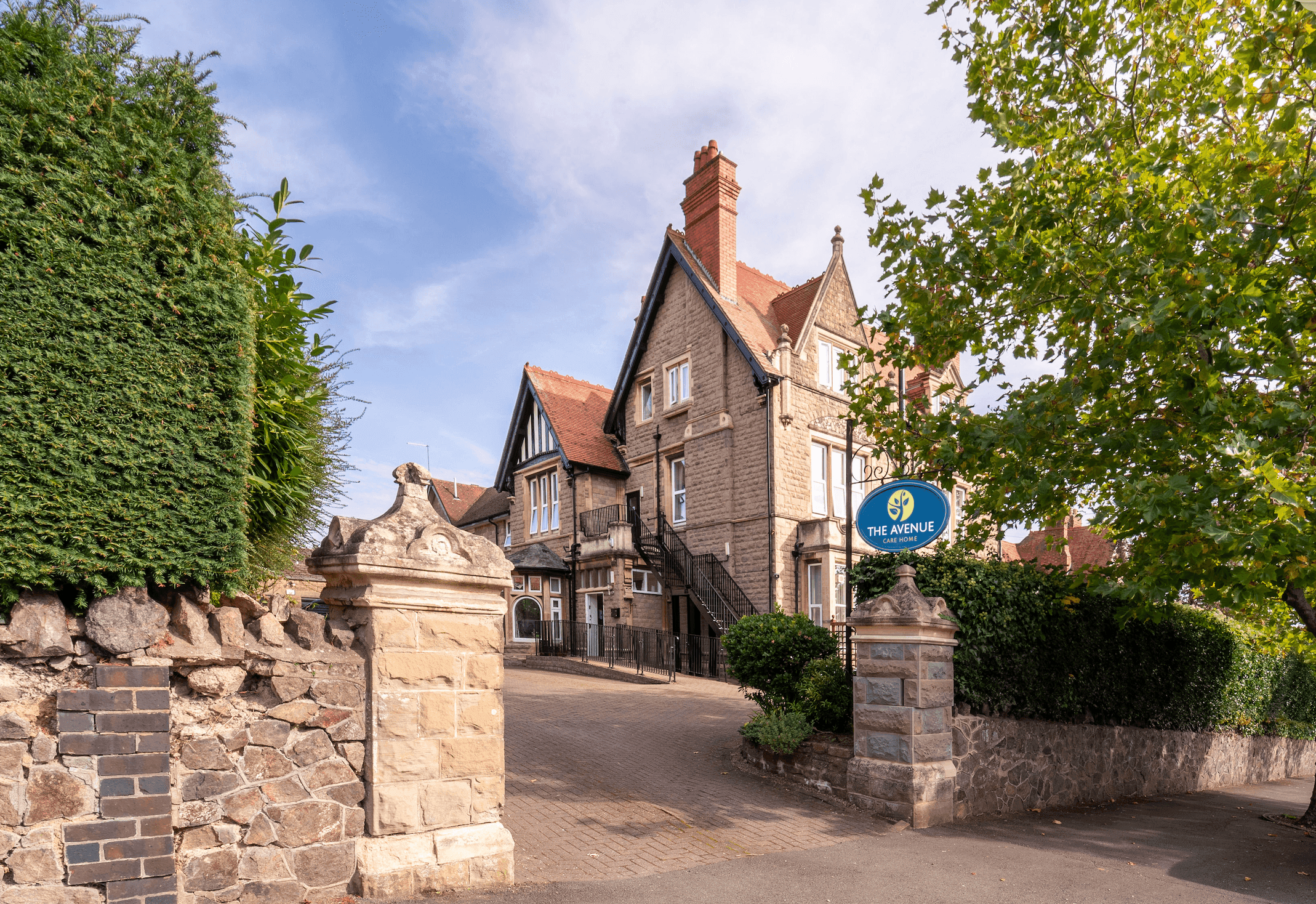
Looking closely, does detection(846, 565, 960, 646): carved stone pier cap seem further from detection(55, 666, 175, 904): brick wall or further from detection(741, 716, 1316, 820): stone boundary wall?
detection(55, 666, 175, 904): brick wall

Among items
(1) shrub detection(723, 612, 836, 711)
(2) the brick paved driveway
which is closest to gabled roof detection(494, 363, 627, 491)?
(2) the brick paved driveway

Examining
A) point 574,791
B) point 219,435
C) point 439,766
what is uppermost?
point 219,435

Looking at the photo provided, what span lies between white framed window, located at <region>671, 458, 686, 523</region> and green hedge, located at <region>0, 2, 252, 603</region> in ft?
63.2

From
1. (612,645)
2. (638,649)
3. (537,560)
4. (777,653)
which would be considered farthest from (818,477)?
(777,653)

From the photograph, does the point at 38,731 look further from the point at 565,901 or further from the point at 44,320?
the point at 565,901

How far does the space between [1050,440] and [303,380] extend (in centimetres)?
712

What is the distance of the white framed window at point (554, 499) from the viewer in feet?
86.8

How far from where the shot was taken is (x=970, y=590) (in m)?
8.48

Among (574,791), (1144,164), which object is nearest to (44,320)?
(574,791)

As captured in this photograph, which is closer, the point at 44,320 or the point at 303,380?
the point at 44,320

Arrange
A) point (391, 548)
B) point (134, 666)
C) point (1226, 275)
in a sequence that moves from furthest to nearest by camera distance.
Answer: point (1226, 275)
point (391, 548)
point (134, 666)

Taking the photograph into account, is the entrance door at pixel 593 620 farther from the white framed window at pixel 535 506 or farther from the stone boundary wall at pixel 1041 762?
the stone boundary wall at pixel 1041 762

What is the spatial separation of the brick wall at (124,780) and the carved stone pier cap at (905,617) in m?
6.19

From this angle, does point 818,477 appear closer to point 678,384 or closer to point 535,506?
point 678,384
